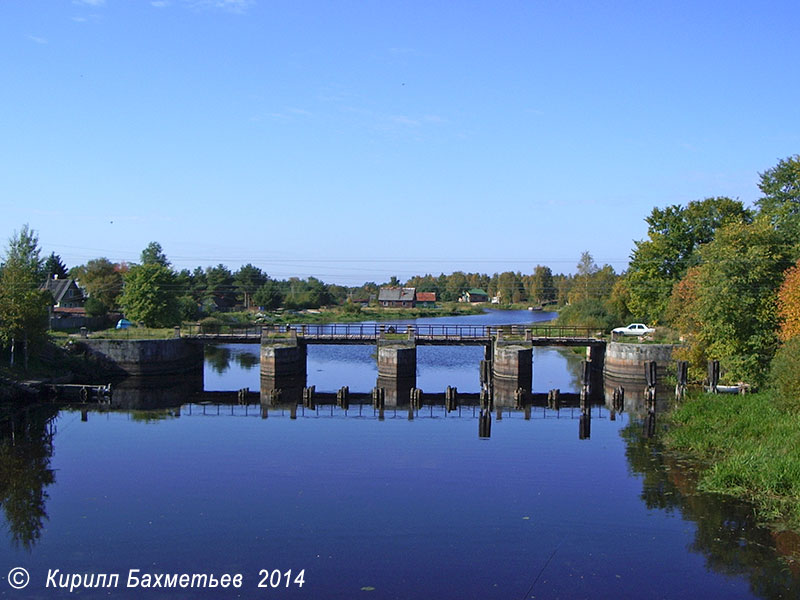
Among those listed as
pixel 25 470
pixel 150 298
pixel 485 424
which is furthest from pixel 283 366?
pixel 25 470

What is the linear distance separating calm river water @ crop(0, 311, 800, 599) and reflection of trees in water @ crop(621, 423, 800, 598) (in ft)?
0.19

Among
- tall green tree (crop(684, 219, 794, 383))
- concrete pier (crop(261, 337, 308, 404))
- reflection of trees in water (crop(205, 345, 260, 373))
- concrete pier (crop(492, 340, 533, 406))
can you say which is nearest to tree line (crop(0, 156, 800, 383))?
tall green tree (crop(684, 219, 794, 383))

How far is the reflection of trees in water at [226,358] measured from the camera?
61000mm

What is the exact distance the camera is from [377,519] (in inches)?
776

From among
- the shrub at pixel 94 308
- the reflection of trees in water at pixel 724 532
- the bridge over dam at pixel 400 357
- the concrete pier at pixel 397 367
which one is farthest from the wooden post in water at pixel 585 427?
the shrub at pixel 94 308

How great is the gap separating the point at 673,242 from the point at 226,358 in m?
38.5

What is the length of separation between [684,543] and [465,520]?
527cm

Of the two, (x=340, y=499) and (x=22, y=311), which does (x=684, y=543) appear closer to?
(x=340, y=499)

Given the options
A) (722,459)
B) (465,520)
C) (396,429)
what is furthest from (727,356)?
(465,520)

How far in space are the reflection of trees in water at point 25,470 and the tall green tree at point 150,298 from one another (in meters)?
24.6

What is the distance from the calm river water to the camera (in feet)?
52.5

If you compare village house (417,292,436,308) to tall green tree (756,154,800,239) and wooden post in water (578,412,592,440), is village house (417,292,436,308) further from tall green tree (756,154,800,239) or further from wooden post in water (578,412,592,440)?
wooden post in water (578,412,592,440)

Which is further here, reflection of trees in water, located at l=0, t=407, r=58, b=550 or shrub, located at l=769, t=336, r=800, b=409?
shrub, located at l=769, t=336, r=800, b=409

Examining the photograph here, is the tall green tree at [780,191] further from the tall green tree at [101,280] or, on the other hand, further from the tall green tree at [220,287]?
the tall green tree at [220,287]
